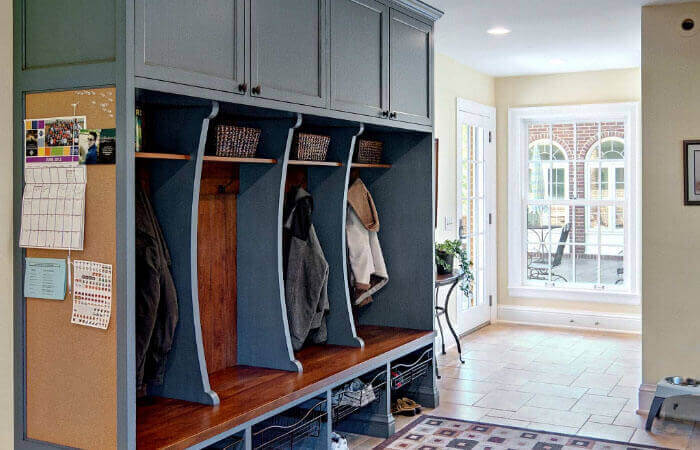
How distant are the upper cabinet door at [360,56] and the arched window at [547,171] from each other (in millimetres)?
4177

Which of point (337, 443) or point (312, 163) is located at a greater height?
point (312, 163)

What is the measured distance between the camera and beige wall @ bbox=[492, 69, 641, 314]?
7590mm

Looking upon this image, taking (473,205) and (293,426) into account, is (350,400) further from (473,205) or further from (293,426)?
(473,205)

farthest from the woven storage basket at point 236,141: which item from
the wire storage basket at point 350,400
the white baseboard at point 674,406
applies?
the white baseboard at point 674,406

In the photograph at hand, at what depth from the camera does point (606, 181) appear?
7762mm

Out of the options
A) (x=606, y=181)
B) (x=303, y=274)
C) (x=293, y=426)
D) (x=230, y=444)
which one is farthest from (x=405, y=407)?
(x=606, y=181)

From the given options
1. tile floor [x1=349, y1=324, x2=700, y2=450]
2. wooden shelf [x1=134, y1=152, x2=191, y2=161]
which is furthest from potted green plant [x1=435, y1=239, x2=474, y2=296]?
wooden shelf [x1=134, y1=152, x2=191, y2=161]

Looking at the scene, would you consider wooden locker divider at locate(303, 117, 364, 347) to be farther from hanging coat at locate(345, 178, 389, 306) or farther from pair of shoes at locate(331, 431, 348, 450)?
pair of shoes at locate(331, 431, 348, 450)

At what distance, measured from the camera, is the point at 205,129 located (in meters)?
2.99

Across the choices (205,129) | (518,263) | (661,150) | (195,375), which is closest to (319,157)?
(205,129)

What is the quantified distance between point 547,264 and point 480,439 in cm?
401

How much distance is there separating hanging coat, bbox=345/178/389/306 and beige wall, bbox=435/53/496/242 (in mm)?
2000

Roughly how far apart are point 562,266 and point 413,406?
374 centimetres

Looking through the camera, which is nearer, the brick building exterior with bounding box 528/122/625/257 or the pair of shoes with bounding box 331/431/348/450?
the pair of shoes with bounding box 331/431/348/450
